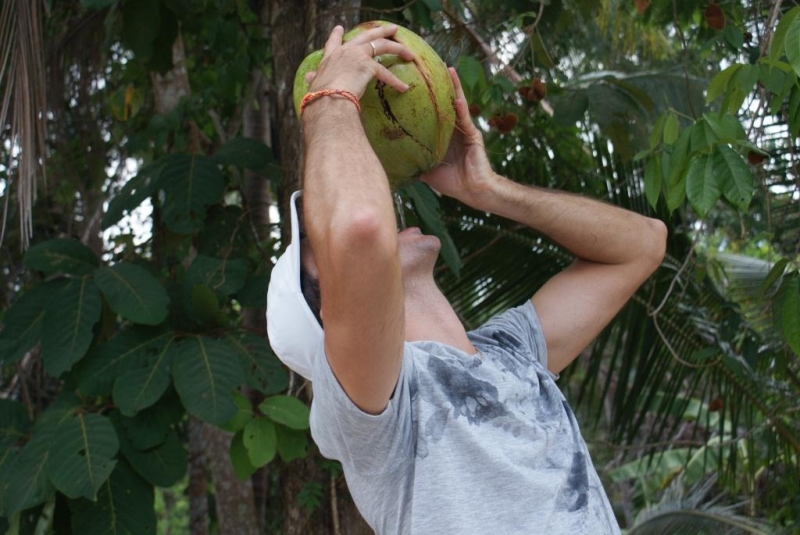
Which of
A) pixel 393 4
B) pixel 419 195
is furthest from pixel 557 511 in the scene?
pixel 393 4

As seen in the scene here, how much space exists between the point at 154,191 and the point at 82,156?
257 cm

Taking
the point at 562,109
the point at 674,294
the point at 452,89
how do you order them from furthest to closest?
the point at 674,294, the point at 562,109, the point at 452,89

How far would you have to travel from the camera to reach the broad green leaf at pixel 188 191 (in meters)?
3.06

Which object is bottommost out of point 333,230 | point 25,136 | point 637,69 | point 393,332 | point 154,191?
point 393,332

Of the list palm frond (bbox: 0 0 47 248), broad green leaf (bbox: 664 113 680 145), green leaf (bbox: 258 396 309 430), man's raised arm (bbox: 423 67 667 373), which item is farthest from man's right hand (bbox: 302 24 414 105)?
palm frond (bbox: 0 0 47 248)

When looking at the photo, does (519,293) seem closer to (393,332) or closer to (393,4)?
(393,4)

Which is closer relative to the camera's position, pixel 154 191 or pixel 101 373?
pixel 101 373

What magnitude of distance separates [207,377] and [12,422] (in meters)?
0.65

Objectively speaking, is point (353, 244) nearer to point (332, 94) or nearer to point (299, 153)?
point (332, 94)

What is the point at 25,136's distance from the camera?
3.08m

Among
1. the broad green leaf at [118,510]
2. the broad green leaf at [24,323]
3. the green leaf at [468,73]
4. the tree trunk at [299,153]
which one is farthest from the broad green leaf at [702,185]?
the broad green leaf at [24,323]

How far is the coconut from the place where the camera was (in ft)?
5.46

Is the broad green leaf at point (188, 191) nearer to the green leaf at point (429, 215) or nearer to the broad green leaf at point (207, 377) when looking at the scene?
the broad green leaf at point (207, 377)

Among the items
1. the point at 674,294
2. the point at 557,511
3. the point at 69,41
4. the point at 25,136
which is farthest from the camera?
the point at 69,41
